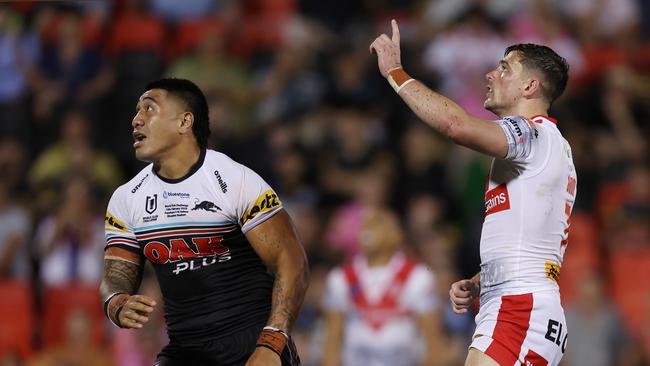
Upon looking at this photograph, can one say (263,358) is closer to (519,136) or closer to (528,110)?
(519,136)

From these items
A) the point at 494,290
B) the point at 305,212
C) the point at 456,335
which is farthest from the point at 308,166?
the point at 494,290

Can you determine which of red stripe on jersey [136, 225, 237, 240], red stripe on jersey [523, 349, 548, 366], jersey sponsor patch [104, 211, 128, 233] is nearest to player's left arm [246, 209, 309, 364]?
red stripe on jersey [136, 225, 237, 240]

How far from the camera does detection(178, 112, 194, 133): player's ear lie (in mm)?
6492

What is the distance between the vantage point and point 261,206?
6301mm

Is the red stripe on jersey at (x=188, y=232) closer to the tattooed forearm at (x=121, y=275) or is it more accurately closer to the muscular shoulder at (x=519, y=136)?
the tattooed forearm at (x=121, y=275)

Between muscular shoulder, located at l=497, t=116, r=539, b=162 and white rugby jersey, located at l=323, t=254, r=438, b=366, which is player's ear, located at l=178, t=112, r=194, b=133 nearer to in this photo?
muscular shoulder, located at l=497, t=116, r=539, b=162

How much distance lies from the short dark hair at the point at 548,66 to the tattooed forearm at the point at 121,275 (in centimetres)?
248

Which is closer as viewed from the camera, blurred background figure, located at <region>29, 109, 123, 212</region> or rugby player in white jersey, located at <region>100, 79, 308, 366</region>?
rugby player in white jersey, located at <region>100, 79, 308, 366</region>

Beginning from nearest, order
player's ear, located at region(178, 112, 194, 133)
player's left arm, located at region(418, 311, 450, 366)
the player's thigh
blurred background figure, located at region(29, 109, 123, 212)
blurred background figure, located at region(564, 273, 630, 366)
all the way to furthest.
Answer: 1. the player's thigh
2. player's ear, located at region(178, 112, 194, 133)
3. player's left arm, located at region(418, 311, 450, 366)
4. blurred background figure, located at region(564, 273, 630, 366)
5. blurred background figure, located at region(29, 109, 123, 212)

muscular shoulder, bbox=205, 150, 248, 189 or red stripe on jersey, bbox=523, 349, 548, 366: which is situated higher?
muscular shoulder, bbox=205, 150, 248, 189

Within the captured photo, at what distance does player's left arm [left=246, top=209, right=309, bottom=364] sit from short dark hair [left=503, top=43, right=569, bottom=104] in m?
1.59

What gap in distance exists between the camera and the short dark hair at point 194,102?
258 inches

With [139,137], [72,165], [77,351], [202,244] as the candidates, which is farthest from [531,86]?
[72,165]

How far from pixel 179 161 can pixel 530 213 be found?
1958 mm
